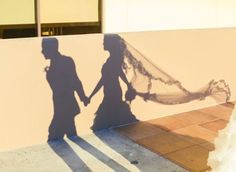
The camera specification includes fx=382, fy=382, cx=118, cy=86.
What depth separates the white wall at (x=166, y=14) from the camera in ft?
22.2

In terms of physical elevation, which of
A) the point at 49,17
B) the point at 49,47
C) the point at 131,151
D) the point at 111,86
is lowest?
the point at 131,151

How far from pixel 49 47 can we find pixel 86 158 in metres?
1.76

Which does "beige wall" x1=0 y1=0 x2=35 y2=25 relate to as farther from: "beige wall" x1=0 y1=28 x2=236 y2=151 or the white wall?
the white wall

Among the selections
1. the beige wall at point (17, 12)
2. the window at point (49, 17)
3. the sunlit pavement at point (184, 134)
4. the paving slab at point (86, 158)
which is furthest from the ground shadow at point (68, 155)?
the beige wall at point (17, 12)

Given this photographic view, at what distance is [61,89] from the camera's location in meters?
5.98

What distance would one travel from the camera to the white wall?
6762mm

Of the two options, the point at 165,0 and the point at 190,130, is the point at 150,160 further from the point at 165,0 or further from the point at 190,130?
the point at 165,0

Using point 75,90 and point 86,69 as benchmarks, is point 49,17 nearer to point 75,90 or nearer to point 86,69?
point 86,69

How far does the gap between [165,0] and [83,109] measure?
9.00 ft

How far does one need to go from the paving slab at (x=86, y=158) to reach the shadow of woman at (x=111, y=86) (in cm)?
50

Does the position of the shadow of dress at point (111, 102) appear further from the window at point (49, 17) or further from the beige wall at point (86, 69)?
the window at point (49, 17)

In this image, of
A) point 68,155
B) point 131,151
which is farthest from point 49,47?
point 131,151

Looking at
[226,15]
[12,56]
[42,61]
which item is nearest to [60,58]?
[42,61]

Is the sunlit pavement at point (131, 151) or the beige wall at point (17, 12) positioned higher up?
the beige wall at point (17, 12)
